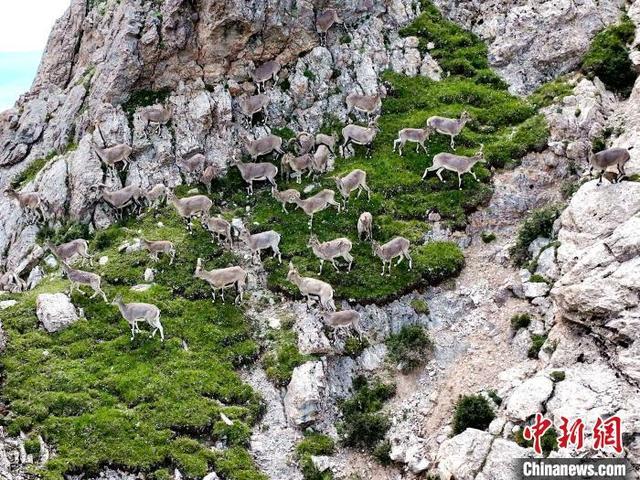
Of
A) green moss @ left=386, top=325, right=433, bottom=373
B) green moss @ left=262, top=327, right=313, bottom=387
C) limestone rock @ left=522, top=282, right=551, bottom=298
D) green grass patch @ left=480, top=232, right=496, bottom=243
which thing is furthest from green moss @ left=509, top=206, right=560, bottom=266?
green moss @ left=262, top=327, right=313, bottom=387

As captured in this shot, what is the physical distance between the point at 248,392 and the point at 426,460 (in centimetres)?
762

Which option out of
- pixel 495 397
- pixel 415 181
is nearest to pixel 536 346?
pixel 495 397

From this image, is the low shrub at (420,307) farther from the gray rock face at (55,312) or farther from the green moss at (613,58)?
the green moss at (613,58)

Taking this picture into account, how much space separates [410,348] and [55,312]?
51.4 feet

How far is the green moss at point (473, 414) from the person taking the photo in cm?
2436

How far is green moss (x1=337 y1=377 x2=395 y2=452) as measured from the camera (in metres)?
26.2

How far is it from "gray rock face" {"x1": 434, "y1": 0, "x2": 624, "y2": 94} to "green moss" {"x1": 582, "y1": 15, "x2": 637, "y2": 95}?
30.4 inches

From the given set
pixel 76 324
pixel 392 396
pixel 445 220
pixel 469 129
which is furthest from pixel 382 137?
pixel 76 324

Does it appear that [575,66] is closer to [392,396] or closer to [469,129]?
[469,129]

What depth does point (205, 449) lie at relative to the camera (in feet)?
82.9

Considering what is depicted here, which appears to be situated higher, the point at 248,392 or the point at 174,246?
the point at 174,246

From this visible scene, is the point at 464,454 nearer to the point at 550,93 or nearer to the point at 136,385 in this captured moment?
the point at 136,385

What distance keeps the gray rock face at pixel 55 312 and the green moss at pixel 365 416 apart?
1275cm

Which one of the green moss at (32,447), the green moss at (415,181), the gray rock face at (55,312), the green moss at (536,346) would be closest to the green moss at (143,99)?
the green moss at (415,181)
